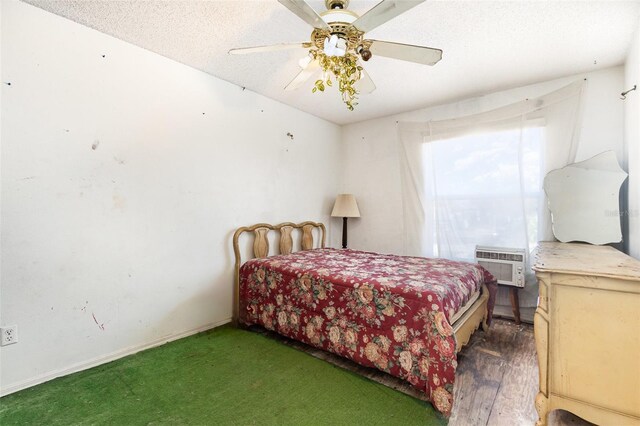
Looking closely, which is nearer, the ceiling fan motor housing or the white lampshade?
the ceiling fan motor housing

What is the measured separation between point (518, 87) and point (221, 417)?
382 cm

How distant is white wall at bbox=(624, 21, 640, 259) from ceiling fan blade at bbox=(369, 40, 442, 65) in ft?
5.05

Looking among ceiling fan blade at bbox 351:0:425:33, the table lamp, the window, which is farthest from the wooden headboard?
ceiling fan blade at bbox 351:0:425:33

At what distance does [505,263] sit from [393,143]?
194 centimetres

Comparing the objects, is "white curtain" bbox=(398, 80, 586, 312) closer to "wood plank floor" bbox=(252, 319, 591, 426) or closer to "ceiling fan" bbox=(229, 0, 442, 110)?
"wood plank floor" bbox=(252, 319, 591, 426)

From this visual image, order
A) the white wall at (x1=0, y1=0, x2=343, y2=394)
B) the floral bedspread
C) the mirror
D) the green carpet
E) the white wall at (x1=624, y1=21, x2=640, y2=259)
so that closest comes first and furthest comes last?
the green carpet
the floral bedspread
the white wall at (x1=0, y1=0, x2=343, y2=394)
the white wall at (x1=624, y1=21, x2=640, y2=259)
the mirror

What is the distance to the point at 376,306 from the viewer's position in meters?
1.98

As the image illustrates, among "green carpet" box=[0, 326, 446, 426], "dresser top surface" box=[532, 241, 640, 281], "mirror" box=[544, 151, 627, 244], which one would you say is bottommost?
"green carpet" box=[0, 326, 446, 426]

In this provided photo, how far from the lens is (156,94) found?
2.49 meters

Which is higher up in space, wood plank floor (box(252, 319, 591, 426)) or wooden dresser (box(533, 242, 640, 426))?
wooden dresser (box(533, 242, 640, 426))

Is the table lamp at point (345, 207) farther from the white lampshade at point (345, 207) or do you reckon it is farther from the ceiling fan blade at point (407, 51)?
the ceiling fan blade at point (407, 51)

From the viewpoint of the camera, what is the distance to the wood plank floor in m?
1.60

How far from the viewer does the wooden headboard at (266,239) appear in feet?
9.85

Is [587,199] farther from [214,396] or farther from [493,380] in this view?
[214,396]
